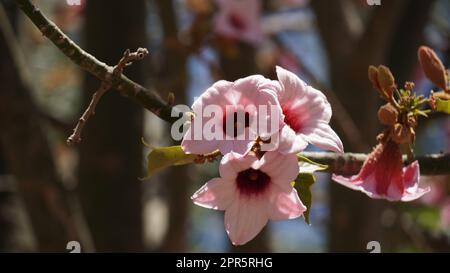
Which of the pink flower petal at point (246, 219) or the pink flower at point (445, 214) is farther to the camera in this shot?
the pink flower at point (445, 214)

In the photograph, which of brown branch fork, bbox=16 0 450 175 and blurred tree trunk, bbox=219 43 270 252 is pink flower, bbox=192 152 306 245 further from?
blurred tree trunk, bbox=219 43 270 252

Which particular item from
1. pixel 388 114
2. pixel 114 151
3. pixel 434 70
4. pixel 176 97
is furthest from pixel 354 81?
pixel 388 114

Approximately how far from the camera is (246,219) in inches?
34.7

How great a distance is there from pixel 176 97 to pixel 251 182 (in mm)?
1233

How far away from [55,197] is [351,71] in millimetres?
792

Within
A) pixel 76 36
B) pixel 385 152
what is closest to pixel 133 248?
pixel 385 152

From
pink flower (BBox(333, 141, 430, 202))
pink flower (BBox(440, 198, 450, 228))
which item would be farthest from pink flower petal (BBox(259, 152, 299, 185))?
pink flower (BBox(440, 198, 450, 228))

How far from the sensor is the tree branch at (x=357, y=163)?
947mm

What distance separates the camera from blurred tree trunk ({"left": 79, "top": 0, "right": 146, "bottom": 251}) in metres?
1.82

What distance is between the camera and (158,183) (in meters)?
2.93

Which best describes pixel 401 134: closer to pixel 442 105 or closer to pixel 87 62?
pixel 442 105

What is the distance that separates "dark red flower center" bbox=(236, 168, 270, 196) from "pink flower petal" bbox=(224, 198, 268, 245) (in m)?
0.01

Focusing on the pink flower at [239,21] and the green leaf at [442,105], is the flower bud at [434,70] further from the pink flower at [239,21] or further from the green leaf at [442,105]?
the pink flower at [239,21]

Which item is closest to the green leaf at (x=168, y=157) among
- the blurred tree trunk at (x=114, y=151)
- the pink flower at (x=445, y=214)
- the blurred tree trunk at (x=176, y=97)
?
the blurred tree trunk at (x=114, y=151)
